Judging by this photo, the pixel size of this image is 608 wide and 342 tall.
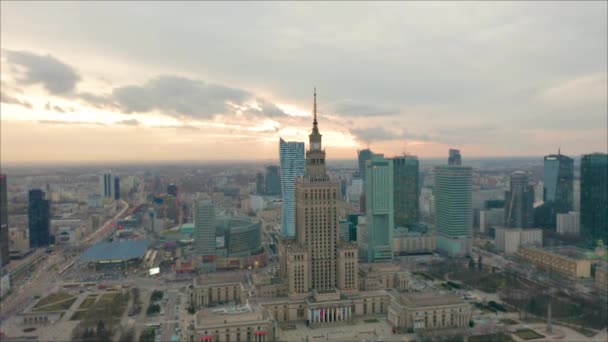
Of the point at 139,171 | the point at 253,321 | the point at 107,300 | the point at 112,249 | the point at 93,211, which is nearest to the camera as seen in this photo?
the point at 253,321

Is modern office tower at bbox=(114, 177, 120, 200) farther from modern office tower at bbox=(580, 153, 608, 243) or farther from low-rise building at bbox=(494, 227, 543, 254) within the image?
modern office tower at bbox=(580, 153, 608, 243)

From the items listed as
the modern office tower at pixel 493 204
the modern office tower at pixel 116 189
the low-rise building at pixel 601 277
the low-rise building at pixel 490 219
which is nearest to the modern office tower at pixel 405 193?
the low-rise building at pixel 490 219

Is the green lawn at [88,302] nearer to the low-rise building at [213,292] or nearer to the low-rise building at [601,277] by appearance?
the low-rise building at [213,292]

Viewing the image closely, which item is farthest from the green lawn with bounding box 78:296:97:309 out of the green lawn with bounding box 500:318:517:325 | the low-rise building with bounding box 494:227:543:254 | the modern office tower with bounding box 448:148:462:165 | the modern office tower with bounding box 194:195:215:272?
the modern office tower with bounding box 448:148:462:165

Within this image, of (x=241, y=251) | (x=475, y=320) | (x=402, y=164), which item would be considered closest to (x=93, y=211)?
(x=241, y=251)

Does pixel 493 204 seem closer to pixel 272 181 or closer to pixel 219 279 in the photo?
pixel 272 181

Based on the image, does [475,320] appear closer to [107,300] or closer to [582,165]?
[107,300]

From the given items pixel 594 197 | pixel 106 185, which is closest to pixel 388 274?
pixel 594 197

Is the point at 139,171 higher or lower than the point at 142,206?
higher
